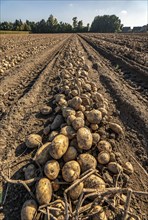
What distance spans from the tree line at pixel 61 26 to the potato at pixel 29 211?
59782 mm

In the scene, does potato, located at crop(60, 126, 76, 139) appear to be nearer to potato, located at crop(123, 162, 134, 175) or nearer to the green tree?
potato, located at crop(123, 162, 134, 175)

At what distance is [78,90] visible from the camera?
3.85m

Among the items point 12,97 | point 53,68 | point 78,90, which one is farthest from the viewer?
point 53,68

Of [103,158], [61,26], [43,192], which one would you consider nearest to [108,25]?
[61,26]

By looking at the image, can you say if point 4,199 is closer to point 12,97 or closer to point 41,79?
point 12,97

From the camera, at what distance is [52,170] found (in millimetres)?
2100

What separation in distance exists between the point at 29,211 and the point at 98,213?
71 cm

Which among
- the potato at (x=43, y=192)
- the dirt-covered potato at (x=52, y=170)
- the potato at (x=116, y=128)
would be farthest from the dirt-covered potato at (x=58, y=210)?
the potato at (x=116, y=128)

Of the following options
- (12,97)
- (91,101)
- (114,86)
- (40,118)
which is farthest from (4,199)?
(114,86)

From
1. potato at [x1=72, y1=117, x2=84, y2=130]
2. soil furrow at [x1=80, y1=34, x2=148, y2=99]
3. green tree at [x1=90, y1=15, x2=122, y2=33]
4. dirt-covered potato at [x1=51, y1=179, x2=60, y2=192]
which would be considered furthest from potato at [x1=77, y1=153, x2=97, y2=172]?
green tree at [x1=90, y1=15, x2=122, y2=33]

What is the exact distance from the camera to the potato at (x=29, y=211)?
180 cm

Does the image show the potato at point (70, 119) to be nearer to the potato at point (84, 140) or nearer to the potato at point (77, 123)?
the potato at point (77, 123)

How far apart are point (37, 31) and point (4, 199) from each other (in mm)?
66575

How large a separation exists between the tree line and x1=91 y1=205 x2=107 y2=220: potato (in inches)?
2365
